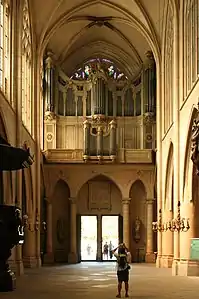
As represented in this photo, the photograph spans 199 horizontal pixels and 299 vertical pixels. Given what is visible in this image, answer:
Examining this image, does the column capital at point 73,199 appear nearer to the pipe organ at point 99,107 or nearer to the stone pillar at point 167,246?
the pipe organ at point 99,107

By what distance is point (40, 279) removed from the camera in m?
26.6

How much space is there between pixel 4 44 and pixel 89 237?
19.3 metres

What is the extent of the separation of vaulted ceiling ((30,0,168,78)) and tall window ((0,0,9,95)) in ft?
22.3

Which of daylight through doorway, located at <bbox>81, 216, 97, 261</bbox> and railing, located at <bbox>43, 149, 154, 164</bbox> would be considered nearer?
railing, located at <bbox>43, 149, 154, 164</bbox>

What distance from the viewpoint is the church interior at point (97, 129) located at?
37.6m

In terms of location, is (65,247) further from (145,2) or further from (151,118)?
(145,2)

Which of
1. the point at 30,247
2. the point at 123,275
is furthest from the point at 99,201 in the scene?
the point at 123,275

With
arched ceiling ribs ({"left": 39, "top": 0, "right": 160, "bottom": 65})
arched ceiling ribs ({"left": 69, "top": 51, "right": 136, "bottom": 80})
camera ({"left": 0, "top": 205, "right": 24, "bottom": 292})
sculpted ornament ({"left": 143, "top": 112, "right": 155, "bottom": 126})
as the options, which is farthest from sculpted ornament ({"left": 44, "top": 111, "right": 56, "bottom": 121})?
camera ({"left": 0, "top": 205, "right": 24, "bottom": 292})

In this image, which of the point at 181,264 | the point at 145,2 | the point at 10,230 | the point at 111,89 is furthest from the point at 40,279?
the point at 111,89

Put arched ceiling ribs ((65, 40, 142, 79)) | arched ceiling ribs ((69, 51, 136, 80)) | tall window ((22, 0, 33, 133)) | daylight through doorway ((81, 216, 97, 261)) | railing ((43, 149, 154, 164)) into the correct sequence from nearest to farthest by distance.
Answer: tall window ((22, 0, 33, 133)), railing ((43, 149, 154, 164)), daylight through doorway ((81, 216, 97, 261)), arched ceiling ribs ((65, 40, 142, 79)), arched ceiling ribs ((69, 51, 136, 80))

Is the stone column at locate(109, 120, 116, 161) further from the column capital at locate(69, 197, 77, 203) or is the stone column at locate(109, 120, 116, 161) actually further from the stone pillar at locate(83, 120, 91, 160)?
the column capital at locate(69, 197, 77, 203)

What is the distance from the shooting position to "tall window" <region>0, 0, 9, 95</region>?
29.2 meters

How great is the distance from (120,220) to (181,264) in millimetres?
15613

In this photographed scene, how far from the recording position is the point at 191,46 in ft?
96.5
